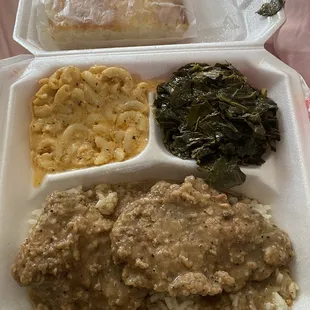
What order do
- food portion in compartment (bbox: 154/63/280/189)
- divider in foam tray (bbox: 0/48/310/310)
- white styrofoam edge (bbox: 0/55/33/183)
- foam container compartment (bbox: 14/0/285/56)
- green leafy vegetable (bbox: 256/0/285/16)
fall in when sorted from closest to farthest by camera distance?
divider in foam tray (bbox: 0/48/310/310) → food portion in compartment (bbox: 154/63/280/189) → white styrofoam edge (bbox: 0/55/33/183) → foam container compartment (bbox: 14/0/285/56) → green leafy vegetable (bbox: 256/0/285/16)

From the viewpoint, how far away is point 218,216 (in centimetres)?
227

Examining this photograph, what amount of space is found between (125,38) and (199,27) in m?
0.57

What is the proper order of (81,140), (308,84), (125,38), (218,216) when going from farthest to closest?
(125,38)
(308,84)
(81,140)
(218,216)

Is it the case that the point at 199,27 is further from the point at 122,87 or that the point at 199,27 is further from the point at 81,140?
the point at 81,140

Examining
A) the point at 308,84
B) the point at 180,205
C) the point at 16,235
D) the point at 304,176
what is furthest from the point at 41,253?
the point at 308,84

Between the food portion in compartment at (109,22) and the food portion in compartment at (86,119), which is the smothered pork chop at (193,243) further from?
the food portion in compartment at (109,22)

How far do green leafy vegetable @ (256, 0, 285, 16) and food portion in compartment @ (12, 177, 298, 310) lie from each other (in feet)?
5.06

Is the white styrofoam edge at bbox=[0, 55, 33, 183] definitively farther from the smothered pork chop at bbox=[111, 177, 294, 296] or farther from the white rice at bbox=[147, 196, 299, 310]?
the white rice at bbox=[147, 196, 299, 310]

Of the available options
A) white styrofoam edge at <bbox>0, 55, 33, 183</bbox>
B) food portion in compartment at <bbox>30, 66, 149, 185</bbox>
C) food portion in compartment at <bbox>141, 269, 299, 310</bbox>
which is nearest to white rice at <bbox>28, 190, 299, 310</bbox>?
food portion in compartment at <bbox>141, 269, 299, 310</bbox>

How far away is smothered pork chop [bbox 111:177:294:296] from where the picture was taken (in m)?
2.07

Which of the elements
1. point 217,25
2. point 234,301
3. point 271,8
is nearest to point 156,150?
point 234,301

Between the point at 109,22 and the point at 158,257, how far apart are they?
1.76m

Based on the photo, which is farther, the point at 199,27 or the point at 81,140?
the point at 199,27

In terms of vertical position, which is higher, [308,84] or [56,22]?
[56,22]
